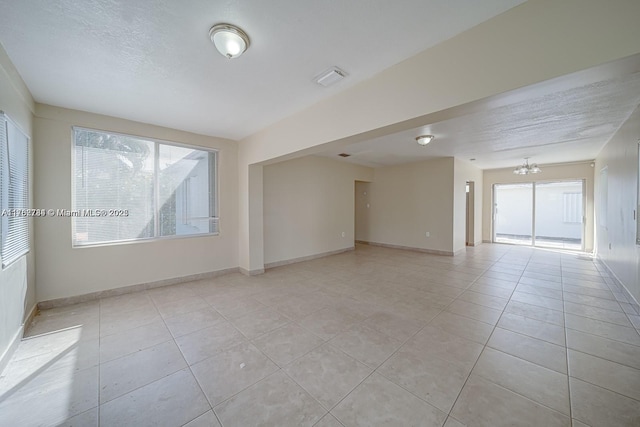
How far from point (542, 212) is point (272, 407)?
991 cm

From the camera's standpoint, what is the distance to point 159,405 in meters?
1.56

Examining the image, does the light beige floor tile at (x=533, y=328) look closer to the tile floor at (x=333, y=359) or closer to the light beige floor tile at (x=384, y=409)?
the tile floor at (x=333, y=359)

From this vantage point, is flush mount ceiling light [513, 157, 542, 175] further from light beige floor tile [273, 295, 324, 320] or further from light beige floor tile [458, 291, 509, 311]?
light beige floor tile [273, 295, 324, 320]

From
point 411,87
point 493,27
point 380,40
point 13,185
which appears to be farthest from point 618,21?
point 13,185

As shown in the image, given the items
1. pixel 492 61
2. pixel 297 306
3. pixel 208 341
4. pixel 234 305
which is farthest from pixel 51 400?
pixel 492 61

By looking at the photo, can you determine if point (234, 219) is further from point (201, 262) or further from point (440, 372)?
point (440, 372)

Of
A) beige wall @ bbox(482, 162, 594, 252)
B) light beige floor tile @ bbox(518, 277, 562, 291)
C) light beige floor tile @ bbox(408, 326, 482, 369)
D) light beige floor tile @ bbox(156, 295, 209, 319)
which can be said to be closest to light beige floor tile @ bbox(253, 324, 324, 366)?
light beige floor tile @ bbox(408, 326, 482, 369)

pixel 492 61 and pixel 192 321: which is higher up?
pixel 492 61

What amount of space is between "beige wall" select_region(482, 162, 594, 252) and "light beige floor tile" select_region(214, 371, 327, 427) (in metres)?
8.71

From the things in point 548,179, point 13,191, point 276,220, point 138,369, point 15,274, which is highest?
point 548,179

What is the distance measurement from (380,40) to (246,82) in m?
1.39

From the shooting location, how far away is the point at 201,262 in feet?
13.9

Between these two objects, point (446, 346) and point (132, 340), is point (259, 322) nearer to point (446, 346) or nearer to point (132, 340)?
point (132, 340)

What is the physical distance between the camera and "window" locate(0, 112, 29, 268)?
199 cm
